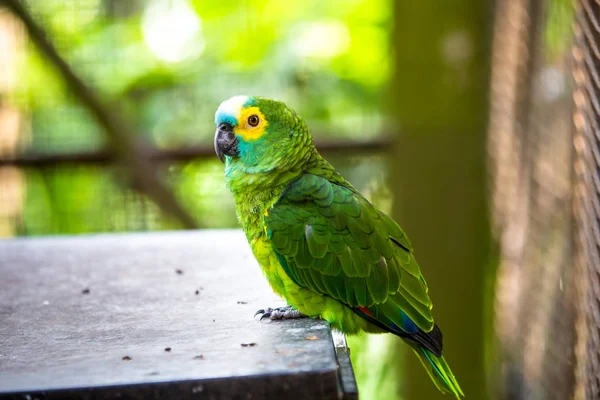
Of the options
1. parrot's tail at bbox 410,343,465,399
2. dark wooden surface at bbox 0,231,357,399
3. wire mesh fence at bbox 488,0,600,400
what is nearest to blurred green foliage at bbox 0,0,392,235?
wire mesh fence at bbox 488,0,600,400

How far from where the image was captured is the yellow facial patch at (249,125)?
153cm

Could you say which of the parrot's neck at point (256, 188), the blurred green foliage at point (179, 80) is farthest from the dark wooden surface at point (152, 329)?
the blurred green foliage at point (179, 80)

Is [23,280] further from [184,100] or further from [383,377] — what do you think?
[184,100]

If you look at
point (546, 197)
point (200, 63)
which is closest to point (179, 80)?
point (200, 63)

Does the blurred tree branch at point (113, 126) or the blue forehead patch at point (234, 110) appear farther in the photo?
the blurred tree branch at point (113, 126)

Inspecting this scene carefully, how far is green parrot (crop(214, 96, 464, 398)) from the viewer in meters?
1.39

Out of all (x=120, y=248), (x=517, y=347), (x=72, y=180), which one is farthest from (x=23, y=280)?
(x=517, y=347)

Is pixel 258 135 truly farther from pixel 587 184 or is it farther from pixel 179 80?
pixel 179 80

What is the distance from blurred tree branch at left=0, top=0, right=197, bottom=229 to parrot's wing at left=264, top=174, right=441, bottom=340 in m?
1.30

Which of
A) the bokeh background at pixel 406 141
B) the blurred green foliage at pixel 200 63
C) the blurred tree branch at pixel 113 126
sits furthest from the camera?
the blurred green foliage at pixel 200 63

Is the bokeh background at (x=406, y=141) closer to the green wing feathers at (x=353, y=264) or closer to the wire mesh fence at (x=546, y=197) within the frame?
the wire mesh fence at (x=546, y=197)

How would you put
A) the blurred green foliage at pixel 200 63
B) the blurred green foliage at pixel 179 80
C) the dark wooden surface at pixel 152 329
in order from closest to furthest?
1. the dark wooden surface at pixel 152 329
2. the blurred green foliage at pixel 179 80
3. the blurred green foliage at pixel 200 63

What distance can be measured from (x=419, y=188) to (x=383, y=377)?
682mm

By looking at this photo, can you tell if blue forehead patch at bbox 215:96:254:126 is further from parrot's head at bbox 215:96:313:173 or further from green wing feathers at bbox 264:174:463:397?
green wing feathers at bbox 264:174:463:397
